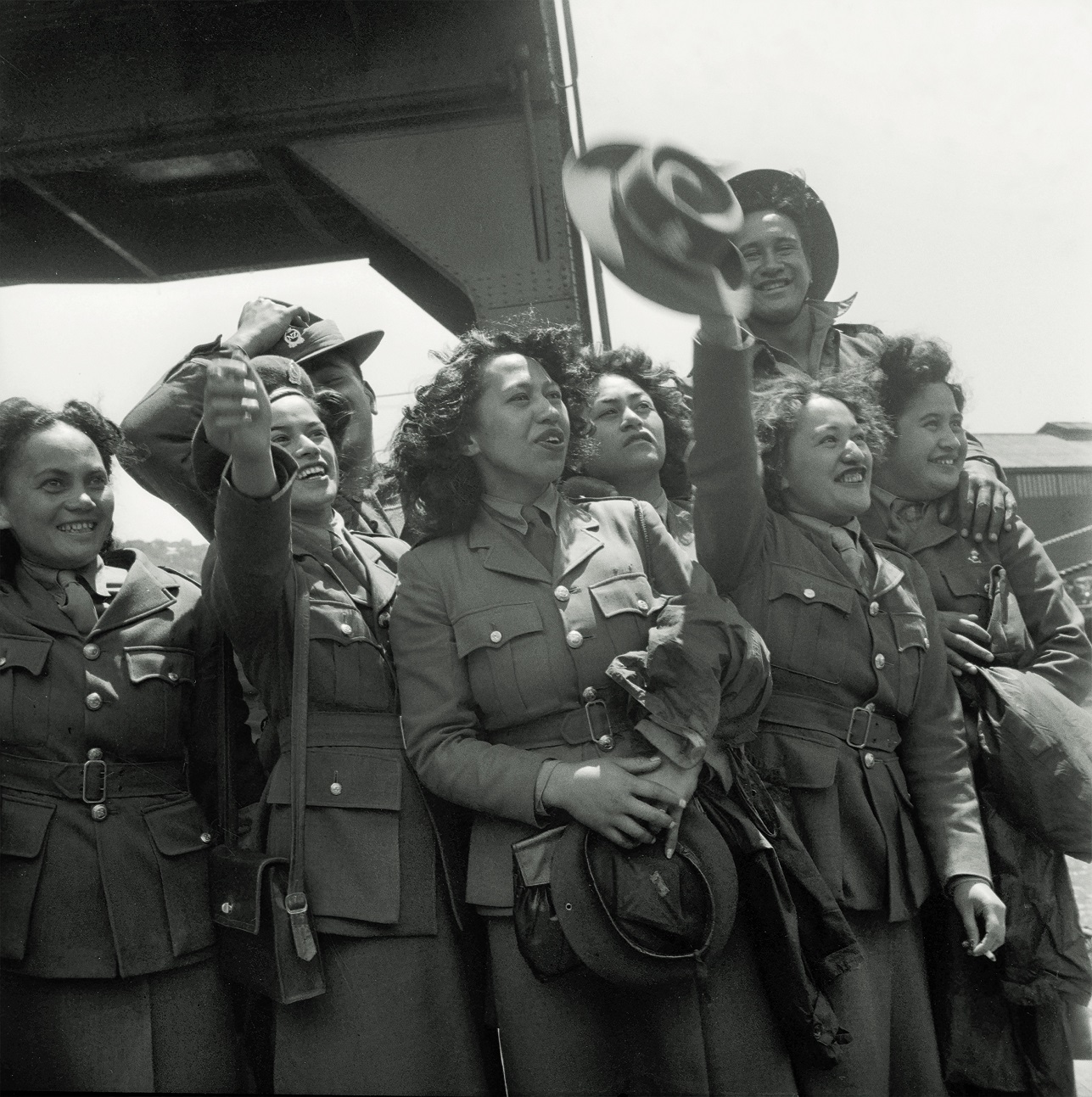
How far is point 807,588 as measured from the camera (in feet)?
8.48

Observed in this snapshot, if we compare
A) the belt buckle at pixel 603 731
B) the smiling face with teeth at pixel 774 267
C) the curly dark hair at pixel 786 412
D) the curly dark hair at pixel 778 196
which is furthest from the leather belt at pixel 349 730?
the curly dark hair at pixel 778 196

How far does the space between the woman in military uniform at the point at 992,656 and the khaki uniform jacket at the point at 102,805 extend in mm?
1741

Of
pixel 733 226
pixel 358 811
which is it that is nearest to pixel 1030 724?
pixel 733 226

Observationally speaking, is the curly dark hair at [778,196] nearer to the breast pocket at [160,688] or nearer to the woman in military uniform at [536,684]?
the woman in military uniform at [536,684]

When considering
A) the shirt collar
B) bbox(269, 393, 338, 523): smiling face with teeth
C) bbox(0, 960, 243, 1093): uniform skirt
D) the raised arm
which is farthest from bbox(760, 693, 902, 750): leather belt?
bbox(0, 960, 243, 1093): uniform skirt

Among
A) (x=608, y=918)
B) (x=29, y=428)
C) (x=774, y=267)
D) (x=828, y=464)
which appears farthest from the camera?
(x=774, y=267)

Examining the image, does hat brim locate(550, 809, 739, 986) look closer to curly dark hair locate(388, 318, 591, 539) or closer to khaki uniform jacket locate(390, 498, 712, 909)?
khaki uniform jacket locate(390, 498, 712, 909)

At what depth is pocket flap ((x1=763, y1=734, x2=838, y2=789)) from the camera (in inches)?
95.7

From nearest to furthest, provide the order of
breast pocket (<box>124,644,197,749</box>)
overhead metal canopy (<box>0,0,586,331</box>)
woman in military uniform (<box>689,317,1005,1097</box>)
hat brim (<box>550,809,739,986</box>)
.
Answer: hat brim (<box>550,809,739,986</box>), woman in military uniform (<box>689,317,1005,1097</box>), breast pocket (<box>124,644,197,749</box>), overhead metal canopy (<box>0,0,586,331</box>)

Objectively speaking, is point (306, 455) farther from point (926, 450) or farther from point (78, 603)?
point (926, 450)

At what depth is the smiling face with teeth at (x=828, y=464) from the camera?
2.77 m

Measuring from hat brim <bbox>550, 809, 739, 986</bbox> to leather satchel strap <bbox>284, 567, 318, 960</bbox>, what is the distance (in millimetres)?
516

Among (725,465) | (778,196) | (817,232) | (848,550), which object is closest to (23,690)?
(725,465)

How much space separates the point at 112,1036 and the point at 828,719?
1.67m
